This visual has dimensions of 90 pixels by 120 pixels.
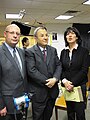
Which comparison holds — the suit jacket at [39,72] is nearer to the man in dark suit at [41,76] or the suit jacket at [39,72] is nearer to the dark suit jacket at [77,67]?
the man in dark suit at [41,76]

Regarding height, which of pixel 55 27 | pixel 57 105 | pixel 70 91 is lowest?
pixel 57 105

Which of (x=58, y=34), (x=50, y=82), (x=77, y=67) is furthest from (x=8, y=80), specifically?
(x=58, y=34)

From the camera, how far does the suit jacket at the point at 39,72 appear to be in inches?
89.4

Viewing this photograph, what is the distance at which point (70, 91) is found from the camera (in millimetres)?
2562

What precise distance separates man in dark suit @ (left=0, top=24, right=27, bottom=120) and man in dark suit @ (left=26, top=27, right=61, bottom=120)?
170mm

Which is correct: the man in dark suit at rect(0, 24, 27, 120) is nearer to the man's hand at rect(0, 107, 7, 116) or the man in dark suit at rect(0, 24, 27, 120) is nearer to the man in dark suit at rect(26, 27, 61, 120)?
the man's hand at rect(0, 107, 7, 116)

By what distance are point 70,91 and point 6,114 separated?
899 mm

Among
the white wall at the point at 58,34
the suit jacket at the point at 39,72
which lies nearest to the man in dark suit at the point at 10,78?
the suit jacket at the point at 39,72

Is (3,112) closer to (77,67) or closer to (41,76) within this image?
(41,76)

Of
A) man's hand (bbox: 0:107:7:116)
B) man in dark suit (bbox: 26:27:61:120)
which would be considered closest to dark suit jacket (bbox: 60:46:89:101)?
man in dark suit (bbox: 26:27:61:120)

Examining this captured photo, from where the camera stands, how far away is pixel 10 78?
2045mm

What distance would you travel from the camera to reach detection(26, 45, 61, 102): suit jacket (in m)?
2.27

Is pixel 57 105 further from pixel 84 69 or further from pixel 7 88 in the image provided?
pixel 7 88

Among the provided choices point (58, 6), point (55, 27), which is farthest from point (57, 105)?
point (55, 27)
